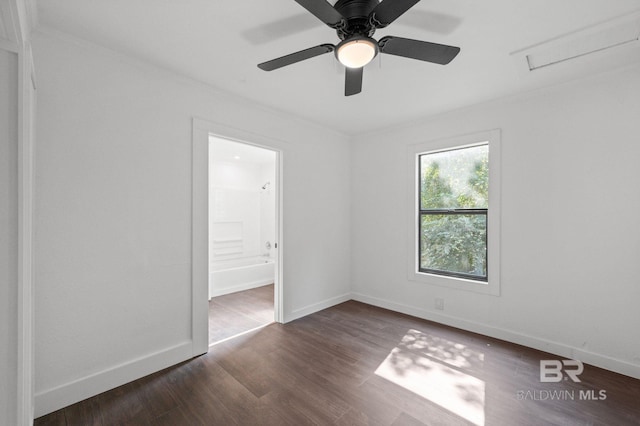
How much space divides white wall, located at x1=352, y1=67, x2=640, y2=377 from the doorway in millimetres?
2634

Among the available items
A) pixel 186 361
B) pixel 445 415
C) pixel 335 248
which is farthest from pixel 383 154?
pixel 186 361

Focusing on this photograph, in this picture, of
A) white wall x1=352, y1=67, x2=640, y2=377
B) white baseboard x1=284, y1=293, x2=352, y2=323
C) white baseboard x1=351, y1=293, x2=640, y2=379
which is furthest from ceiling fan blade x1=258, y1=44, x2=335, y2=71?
white baseboard x1=351, y1=293, x2=640, y2=379

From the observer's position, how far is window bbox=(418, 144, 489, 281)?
3.19 m

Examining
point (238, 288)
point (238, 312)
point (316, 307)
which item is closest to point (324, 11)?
point (316, 307)

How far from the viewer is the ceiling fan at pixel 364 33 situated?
135cm

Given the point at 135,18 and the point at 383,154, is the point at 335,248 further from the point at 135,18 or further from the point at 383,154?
the point at 135,18

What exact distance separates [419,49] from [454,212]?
2.23 meters

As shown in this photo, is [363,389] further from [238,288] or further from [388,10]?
[238,288]

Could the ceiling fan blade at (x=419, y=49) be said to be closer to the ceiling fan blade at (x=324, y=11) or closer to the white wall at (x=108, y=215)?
the ceiling fan blade at (x=324, y=11)

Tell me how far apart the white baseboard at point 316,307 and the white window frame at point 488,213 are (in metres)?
1.07

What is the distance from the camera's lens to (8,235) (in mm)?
1243

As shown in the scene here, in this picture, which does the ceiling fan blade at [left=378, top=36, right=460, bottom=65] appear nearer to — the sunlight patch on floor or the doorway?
→ the sunlight patch on floor

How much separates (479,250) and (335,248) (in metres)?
1.82

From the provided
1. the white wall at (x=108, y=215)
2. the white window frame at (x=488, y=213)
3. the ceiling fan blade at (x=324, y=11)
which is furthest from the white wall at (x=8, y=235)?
the white window frame at (x=488, y=213)
